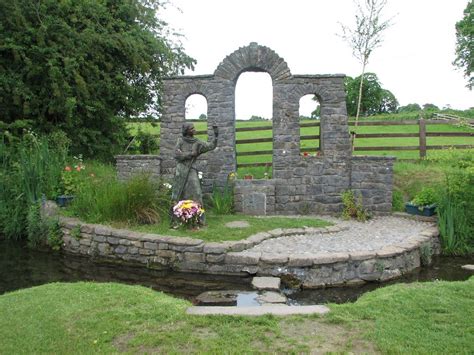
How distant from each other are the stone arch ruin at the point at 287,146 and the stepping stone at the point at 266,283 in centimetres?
365

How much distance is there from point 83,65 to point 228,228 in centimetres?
706

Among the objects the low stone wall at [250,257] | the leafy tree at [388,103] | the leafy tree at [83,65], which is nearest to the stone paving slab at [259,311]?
the low stone wall at [250,257]

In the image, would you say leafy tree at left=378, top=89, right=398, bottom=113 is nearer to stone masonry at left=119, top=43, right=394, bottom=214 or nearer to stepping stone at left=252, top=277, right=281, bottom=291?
stone masonry at left=119, top=43, right=394, bottom=214

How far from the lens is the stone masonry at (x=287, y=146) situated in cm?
1013

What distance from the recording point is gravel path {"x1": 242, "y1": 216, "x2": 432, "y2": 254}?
24.2 feet

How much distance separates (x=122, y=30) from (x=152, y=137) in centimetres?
375

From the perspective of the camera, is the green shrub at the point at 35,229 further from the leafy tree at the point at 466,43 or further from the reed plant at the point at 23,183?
the leafy tree at the point at 466,43

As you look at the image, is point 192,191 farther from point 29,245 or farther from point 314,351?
point 314,351

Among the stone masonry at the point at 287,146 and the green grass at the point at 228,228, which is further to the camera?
the stone masonry at the point at 287,146

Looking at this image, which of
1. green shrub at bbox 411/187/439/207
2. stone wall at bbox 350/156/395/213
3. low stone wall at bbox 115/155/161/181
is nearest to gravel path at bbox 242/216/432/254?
green shrub at bbox 411/187/439/207

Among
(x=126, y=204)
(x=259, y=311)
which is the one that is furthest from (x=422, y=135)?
(x=259, y=311)

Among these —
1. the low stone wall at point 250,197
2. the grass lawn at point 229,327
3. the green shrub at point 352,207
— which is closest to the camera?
the grass lawn at point 229,327

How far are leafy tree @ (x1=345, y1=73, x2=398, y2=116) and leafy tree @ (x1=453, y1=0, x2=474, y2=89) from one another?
7120 millimetres

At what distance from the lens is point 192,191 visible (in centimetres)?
860
